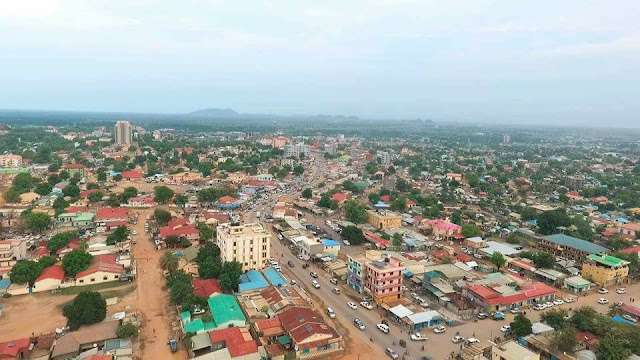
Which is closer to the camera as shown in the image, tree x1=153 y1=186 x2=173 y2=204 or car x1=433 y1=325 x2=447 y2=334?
car x1=433 y1=325 x2=447 y2=334

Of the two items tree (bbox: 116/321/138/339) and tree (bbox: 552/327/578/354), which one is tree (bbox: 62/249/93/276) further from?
tree (bbox: 552/327/578/354)

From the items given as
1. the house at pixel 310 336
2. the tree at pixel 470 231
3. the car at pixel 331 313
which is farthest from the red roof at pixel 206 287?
the tree at pixel 470 231

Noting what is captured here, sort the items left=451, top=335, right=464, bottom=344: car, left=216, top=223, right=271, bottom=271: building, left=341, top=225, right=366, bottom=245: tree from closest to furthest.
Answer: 1. left=451, top=335, right=464, bottom=344: car
2. left=216, top=223, right=271, bottom=271: building
3. left=341, top=225, right=366, bottom=245: tree

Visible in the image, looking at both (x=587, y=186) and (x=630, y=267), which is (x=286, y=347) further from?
(x=587, y=186)

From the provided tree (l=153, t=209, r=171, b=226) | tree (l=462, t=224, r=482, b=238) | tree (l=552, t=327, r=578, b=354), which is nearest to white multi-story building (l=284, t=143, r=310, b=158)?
tree (l=153, t=209, r=171, b=226)

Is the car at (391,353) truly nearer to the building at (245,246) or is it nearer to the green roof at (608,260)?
the building at (245,246)
